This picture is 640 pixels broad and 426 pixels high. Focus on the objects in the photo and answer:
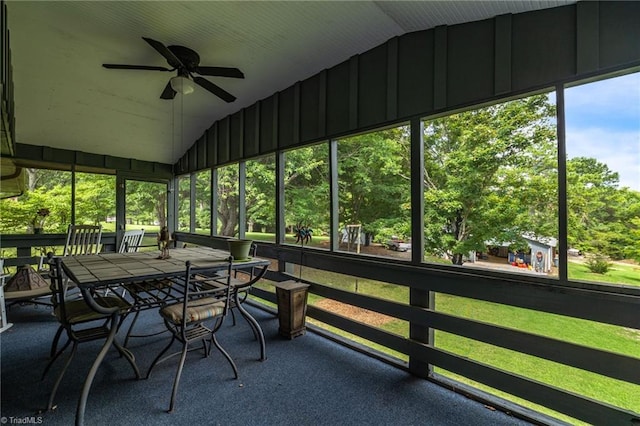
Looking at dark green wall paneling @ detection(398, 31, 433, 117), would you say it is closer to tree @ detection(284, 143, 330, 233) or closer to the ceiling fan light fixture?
the ceiling fan light fixture

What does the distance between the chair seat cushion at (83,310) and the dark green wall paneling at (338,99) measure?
2.41m

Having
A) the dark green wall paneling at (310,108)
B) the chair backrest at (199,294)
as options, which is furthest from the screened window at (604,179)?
the chair backrest at (199,294)

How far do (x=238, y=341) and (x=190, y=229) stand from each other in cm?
349

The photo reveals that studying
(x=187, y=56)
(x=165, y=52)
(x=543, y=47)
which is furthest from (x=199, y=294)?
(x=543, y=47)

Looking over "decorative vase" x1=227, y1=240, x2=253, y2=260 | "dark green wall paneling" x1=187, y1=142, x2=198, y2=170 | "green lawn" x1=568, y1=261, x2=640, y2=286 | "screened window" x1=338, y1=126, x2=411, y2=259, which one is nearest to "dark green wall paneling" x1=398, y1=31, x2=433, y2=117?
"screened window" x1=338, y1=126, x2=411, y2=259

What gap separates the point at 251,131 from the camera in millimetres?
4262

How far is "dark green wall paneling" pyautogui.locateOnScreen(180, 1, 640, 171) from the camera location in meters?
1.67

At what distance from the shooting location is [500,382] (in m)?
2.00

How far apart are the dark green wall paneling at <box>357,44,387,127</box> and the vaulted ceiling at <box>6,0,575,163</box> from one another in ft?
0.35

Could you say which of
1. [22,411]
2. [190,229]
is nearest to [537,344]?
[22,411]

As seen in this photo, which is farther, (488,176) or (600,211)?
(488,176)

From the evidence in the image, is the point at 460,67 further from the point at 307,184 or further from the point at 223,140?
the point at 223,140

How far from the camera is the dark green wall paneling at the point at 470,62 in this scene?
2068 millimetres

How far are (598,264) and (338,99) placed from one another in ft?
8.61
